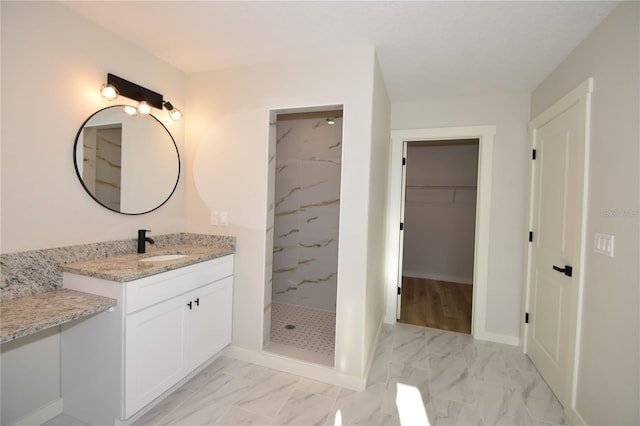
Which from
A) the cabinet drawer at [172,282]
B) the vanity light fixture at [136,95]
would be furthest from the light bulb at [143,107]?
the cabinet drawer at [172,282]

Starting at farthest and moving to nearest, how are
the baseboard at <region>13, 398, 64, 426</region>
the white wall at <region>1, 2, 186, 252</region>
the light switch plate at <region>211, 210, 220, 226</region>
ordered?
1. the light switch plate at <region>211, 210, 220, 226</region>
2. the baseboard at <region>13, 398, 64, 426</region>
3. the white wall at <region>1, 2, 186, 252</region>

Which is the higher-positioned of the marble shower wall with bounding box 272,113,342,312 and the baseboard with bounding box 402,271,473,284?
the marble shower wall with bounding box 272,113,342,312

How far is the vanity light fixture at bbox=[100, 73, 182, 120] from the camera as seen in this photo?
6.35ft

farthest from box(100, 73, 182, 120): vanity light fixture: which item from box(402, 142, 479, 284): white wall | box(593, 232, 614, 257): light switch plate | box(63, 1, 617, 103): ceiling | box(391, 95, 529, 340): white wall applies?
box(402, 142, 479, 284): white wall

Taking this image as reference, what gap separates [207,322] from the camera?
2215mm

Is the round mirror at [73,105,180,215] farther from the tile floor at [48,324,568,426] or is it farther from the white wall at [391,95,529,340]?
the white wall at [391,95,529,340]

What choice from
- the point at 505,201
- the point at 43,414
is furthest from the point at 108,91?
the point at 505,201

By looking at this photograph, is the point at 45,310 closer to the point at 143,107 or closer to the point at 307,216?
the point at 143,107

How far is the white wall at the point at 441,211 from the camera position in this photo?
4941 mm

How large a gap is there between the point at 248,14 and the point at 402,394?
9.21 ft

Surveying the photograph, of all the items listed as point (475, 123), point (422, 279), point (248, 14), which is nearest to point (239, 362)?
point (248, 14)

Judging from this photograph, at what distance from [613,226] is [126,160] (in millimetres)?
3186

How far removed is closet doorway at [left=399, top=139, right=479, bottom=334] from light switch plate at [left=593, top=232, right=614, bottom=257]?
302 centimetres

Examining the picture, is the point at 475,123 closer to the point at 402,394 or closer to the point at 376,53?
the point at 376,53
